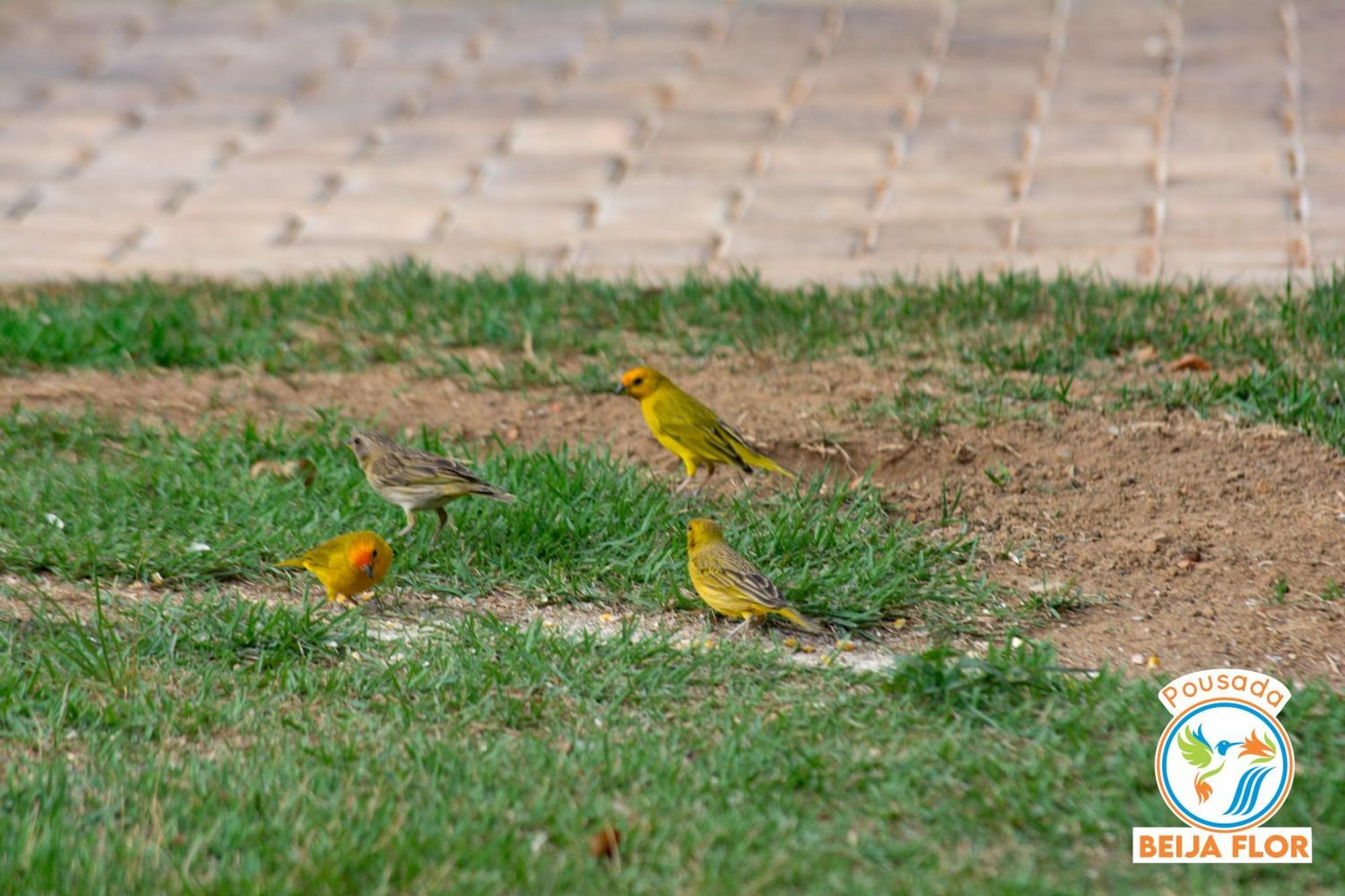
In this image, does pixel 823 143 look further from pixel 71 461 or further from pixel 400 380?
pixel 71 461

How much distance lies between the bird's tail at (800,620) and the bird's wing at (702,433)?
0.81m

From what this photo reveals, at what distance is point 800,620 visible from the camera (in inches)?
180

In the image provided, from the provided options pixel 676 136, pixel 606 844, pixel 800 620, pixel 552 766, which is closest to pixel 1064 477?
pixel 800 620

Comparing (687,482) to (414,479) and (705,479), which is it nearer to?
(705,479)

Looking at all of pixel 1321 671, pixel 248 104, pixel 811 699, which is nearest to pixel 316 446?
pixel 811 699

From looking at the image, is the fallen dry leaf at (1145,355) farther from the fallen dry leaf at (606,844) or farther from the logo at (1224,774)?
the fallen dry leaf at (606,844)

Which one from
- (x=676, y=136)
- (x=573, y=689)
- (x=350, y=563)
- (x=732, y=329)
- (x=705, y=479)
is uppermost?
(x=676, y=136)

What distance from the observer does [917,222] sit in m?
8.37

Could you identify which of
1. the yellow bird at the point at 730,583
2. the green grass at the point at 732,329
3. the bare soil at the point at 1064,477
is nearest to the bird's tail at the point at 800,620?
the yellow bird at the point at 730,583

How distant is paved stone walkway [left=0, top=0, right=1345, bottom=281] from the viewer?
8.20 m

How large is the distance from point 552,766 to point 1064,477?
2.49 meters

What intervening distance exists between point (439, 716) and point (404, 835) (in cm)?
66

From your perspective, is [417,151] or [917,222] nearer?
[917,222]

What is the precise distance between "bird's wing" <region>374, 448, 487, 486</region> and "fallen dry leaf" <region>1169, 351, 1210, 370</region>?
Result: 2.96 m
